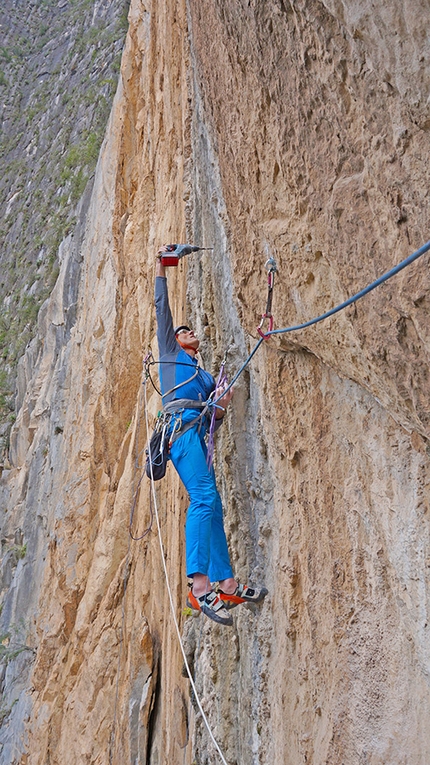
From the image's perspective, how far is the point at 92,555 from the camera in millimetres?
9398

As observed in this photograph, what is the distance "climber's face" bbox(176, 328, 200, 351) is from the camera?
4.92 metres

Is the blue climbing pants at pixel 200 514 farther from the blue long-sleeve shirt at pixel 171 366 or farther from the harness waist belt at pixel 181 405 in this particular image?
the blue long-sleeve shirt at pixel 171 366

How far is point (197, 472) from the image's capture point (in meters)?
4.17

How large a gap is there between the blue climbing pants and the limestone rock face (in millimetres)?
271

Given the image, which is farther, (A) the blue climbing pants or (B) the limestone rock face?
(A) the blue climbing pants

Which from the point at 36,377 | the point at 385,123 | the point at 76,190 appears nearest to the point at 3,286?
the point at 76,190

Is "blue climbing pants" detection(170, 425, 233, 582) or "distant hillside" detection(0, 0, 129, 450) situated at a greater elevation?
"distant hillside" detection(0, 0, 129, 450)

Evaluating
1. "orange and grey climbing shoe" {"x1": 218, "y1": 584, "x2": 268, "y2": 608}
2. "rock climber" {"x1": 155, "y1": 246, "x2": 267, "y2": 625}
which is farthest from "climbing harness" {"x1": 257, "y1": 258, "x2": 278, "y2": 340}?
"orange and grey climbing shoe" {"x1": 218, "y1": 584, "x2": 268, "y2": 608}

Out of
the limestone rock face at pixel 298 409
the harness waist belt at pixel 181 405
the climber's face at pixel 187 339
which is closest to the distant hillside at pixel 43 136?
the limestone rock face at pixel 298 409

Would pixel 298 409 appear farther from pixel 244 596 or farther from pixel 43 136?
pixel 43 136

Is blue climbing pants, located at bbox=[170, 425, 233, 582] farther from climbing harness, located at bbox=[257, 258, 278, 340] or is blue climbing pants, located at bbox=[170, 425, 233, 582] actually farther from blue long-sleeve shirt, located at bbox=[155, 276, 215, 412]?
climbing harness, located at bbox=[257, 258, 278, 340]

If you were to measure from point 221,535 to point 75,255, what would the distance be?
12608 mm

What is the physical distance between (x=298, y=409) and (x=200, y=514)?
89 cm

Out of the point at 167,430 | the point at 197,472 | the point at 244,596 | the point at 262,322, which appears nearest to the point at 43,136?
the point at 167,430
